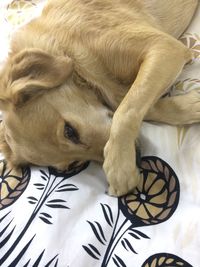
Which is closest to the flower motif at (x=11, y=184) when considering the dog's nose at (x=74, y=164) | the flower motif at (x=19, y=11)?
the dog's nose at (x=74, y=164)

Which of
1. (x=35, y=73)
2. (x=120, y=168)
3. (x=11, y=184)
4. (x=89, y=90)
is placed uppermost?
(x=35, y=73)

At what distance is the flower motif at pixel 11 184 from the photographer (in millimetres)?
1444

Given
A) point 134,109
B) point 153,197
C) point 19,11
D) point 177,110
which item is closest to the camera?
point 153,197

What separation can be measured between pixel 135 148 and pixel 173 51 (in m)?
0.42

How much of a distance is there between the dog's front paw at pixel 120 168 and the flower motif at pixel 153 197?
0.03m

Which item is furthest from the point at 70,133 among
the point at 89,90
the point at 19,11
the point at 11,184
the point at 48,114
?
the point at 19,11

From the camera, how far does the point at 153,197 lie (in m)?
1.26

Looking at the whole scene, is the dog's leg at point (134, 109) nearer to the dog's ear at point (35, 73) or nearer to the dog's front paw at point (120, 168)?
the dog's front paw at point (120, 168)

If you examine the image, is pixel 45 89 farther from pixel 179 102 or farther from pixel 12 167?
pixel 179 102

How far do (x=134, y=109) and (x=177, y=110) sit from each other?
20cm

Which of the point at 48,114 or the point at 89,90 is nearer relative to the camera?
the point at 48,114

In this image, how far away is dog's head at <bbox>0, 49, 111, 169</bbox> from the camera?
55.8 inches

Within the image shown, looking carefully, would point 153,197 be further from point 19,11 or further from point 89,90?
point 19,11

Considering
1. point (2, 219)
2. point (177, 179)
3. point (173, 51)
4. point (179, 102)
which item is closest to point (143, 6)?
point (173, 51)
